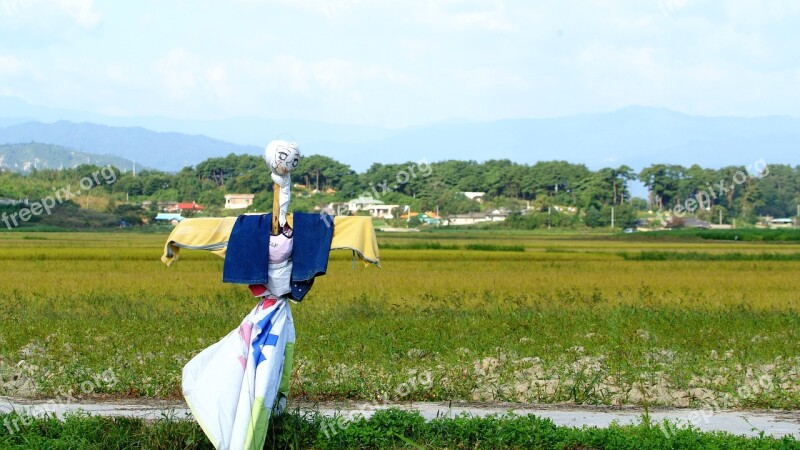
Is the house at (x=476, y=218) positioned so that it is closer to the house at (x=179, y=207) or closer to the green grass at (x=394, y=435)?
the house at (x=179, y=207)

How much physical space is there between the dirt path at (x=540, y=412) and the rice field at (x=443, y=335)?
1.35 ft

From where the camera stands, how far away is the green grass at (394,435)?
298 inches

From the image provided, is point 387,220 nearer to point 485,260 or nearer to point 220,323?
point 485,260

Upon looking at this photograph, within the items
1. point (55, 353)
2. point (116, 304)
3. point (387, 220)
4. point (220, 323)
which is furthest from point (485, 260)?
point (387, 220)

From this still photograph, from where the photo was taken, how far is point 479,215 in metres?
105

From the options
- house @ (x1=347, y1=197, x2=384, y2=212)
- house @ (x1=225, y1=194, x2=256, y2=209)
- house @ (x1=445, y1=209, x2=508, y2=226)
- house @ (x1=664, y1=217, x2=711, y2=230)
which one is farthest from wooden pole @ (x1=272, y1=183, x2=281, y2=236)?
house @ (x1=445, y1=209, x2=508, y2=226)

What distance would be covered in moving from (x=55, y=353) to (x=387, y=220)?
256 feet

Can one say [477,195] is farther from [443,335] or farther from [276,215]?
[276,215]

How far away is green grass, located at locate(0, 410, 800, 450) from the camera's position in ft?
24.8

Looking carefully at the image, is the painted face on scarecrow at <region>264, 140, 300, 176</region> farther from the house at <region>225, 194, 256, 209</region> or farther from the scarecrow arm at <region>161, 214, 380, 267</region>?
the house at <region>225, 194, 256, 209</region>

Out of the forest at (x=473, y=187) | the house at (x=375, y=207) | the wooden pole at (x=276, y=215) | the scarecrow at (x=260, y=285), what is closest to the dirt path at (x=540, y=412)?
the scarecrow at (x=260, y=285)

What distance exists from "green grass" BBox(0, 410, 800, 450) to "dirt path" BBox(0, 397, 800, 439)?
443 millimetres

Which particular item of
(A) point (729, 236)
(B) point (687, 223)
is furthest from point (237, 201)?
(B) point (687, 223)

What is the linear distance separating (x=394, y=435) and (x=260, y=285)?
1.48 m
